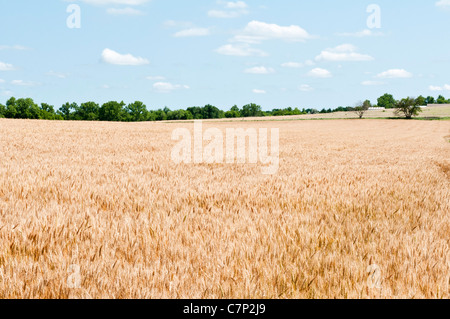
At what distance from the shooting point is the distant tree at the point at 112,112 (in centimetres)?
13275

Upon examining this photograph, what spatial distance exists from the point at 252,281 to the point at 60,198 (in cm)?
355

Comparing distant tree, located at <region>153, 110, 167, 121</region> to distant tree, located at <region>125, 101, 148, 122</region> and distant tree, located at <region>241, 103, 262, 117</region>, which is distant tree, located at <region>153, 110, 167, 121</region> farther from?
distant tree, located at <region>241, 103, 262, 117</region>

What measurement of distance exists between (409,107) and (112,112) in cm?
9664

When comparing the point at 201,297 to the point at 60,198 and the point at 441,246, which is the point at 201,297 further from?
the point at 60,198

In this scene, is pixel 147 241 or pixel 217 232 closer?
pixel 147 241

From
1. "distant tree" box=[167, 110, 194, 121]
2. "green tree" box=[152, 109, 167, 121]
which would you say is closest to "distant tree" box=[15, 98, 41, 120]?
"green tree" box=[152, 109, 167, 121]

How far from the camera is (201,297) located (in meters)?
2.39

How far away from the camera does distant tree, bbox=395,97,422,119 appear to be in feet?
358

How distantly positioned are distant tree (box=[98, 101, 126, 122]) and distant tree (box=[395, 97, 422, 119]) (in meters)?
91.4

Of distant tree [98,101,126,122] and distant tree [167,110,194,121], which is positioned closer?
distant tree [98,101,126,122]

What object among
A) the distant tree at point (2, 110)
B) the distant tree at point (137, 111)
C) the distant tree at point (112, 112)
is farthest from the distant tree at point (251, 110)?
the distant tree at point (2, 110)
